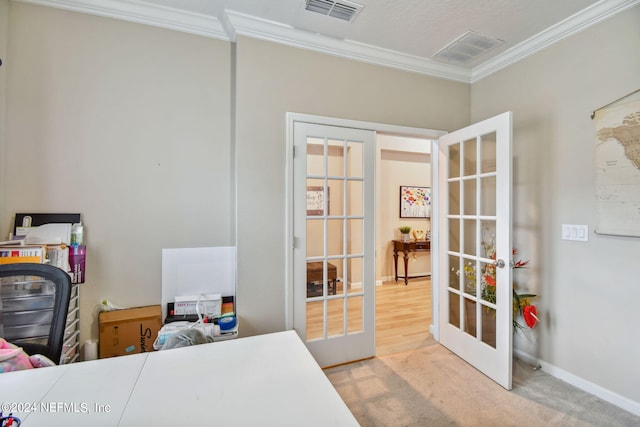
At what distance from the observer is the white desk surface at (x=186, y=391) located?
81 cm

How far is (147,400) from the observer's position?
90 cm

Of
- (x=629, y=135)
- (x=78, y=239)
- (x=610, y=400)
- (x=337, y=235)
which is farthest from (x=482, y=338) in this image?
(x=78, y=239)

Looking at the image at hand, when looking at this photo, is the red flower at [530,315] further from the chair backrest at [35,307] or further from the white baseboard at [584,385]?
the chair backrest at [35,307]

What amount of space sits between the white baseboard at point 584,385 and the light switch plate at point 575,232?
3.37 ft

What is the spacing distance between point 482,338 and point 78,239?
3.14m

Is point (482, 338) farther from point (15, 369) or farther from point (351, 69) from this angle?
point (15, 369)

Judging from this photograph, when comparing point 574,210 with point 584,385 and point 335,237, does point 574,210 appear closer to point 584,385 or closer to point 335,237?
point 584,385

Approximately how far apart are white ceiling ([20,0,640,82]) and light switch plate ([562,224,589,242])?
146cm

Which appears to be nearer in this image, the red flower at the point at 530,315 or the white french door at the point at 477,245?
the white french door at the point at 477,245

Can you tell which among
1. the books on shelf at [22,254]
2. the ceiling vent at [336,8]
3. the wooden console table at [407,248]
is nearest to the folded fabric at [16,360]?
the books on shelf at [22,254]

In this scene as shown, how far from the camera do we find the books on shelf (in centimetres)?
169

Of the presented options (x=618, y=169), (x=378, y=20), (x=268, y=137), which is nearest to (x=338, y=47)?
(x=378, y=20)

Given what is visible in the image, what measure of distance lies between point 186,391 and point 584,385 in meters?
2.71

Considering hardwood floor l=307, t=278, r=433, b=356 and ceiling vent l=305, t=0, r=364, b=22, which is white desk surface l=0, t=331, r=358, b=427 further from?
ceiling vent l=305, t=0, r=364, b=22
